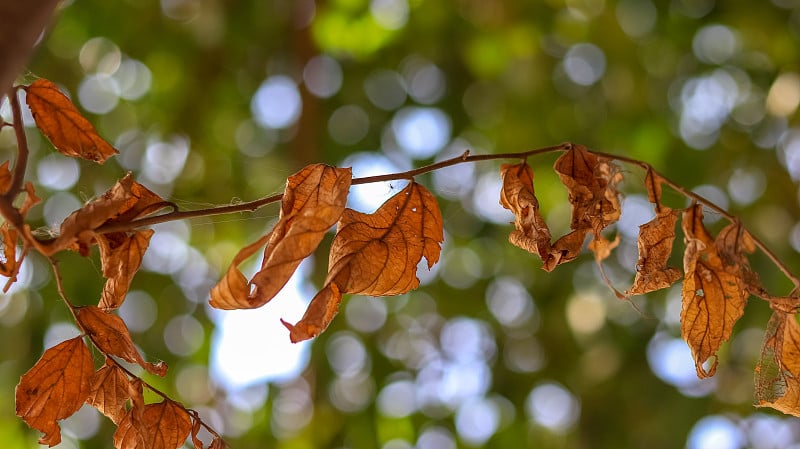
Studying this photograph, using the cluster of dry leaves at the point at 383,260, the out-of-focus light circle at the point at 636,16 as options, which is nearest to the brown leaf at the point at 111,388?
the cluster of dry leaves at the point at 383,260

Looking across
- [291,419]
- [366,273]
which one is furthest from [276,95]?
[366,273]

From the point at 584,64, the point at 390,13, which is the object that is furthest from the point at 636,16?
the point at 390,13

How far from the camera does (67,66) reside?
5.22ft

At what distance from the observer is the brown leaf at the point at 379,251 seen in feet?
1.22

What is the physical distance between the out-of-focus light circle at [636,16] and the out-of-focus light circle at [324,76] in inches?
22.1

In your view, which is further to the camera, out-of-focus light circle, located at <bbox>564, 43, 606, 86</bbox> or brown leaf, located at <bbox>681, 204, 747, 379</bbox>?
out-of-focus light circle, located at <bbox>564, 43, 606, 86</bbox>

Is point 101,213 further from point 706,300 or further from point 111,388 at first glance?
point 706,300

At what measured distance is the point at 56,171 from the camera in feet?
5.01

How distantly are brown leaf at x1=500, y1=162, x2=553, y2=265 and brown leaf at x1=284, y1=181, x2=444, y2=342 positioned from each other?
41 mm

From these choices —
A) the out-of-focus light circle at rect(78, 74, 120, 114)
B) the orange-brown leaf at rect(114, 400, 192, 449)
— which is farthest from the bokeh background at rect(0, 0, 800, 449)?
the orange-brown leaf at rect(114, 400, 192, 449)

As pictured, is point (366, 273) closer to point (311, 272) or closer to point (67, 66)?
point (311, 272)

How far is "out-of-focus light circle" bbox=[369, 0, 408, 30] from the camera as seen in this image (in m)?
1.59

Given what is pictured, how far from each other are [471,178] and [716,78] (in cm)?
51

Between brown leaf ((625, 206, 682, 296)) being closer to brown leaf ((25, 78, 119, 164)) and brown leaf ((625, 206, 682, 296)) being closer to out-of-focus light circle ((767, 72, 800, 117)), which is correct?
brown leaf ((25, 78, 119, 164))
